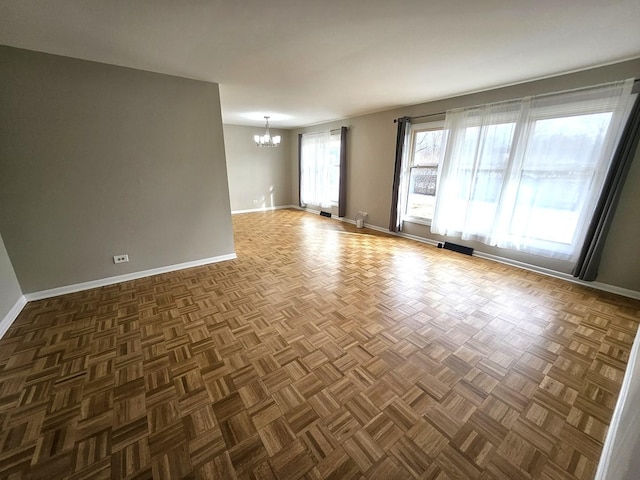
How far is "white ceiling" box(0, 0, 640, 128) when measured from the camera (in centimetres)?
169

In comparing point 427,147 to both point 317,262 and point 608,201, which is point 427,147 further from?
point 317,262

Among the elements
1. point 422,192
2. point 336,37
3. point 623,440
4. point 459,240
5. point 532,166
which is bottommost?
point 459,240

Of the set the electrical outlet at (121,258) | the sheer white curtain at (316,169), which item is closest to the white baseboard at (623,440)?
the electrical outlet at (121,258)

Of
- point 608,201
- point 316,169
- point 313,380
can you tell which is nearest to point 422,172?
point 608,201

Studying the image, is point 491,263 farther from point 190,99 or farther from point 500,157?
point 190,99

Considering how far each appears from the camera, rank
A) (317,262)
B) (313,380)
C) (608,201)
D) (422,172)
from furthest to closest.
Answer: (422,172), (317,262), (608,201), (313,380)

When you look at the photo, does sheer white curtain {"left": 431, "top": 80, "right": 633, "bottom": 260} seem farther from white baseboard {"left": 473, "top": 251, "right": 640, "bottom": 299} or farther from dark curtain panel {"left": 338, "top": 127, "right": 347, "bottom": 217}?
dark curtain panel {"left": 338, "top": 127, "right": 347, "bottom": 217}

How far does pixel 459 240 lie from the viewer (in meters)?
4.19

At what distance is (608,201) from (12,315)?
607 cm

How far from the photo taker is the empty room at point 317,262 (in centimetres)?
129

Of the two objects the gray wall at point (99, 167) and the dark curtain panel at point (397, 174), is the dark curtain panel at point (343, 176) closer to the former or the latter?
the dark curtain panel at point (397, 174)

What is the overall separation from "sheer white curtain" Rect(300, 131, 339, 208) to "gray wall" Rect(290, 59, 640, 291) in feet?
1.06

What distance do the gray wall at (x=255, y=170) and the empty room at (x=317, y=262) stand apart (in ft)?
8.73

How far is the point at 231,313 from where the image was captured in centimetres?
238
